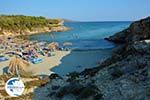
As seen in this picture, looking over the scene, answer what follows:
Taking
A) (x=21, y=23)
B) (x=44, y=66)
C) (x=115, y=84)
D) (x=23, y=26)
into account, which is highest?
(x=115, y=84)

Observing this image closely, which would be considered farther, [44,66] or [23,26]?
[23,26]

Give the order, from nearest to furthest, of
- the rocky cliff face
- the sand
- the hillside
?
the rocky cliff face < the sand < the hillside

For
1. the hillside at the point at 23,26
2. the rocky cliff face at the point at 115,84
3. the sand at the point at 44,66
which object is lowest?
the hillside at the point at 23,26

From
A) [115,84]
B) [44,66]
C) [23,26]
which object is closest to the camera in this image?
[115,84]

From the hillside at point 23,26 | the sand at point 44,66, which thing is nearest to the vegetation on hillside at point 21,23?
the hillside at point 23,26

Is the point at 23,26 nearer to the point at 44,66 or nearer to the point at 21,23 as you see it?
the point at 21,23

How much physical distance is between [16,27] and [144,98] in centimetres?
11951

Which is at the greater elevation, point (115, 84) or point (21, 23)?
point (115, 84)

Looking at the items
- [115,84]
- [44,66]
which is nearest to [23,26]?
[44,66]

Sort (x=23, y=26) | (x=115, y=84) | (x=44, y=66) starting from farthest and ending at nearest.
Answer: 1. (x=23, y=26)
2. (x=44, y=66)
3. (x=115, y=84)

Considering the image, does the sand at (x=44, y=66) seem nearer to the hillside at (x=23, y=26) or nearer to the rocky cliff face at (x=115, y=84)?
the rocky cliff face at (x=115, y=84)

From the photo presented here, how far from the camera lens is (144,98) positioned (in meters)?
18.4

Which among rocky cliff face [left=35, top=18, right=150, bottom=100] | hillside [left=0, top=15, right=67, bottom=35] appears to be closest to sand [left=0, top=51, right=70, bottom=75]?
rocky cliff face [left=35, top=18, right=150, bottom=100]

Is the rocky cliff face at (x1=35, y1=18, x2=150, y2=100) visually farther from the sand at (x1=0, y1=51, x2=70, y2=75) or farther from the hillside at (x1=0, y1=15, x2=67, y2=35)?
the hillside at (x1=0, y1=15, x2=67, y2=35)
